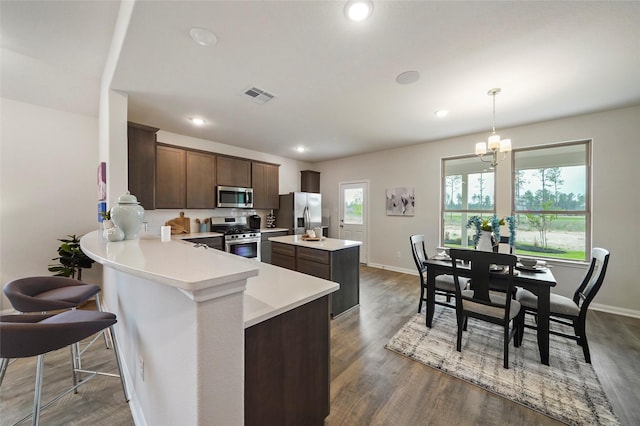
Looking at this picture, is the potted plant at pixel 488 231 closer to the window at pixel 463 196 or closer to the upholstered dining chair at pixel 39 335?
the window at pixel 463 196

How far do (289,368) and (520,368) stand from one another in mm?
2088

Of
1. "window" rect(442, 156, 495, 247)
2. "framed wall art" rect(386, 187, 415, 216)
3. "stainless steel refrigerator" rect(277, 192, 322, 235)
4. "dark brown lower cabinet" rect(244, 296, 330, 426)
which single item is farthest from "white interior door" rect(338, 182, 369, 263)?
"dark brown lower cabinet" rect(244, 296, 330, 426)

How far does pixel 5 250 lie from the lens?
9.13 feet

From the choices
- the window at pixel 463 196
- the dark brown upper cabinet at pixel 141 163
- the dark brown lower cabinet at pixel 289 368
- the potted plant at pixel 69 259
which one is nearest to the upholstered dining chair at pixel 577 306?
the window at pixel 463 196

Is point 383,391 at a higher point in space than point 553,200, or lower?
lower

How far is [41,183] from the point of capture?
2975 mm

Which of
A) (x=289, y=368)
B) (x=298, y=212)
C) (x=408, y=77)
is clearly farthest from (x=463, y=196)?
(x=289, y=368)

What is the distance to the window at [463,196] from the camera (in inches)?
159

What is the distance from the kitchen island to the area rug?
0.75m

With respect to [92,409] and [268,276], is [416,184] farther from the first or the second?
[92,409]

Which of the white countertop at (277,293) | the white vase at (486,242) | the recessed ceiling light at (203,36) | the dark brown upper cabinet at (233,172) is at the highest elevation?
the recessed ceiling light at (203,36)

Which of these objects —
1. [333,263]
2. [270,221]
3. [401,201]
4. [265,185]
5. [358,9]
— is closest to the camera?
[358,9]

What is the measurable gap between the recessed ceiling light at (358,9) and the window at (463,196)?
365 centimetres

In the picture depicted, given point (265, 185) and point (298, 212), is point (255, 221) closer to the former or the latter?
point (265, 185)
